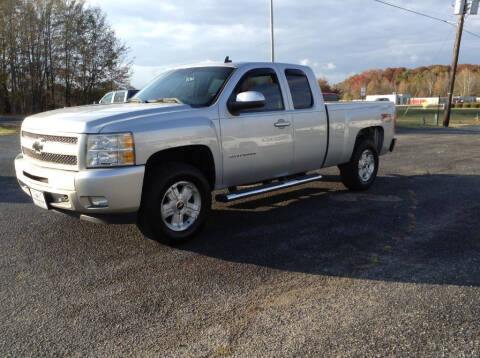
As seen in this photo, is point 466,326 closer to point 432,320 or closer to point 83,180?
point 432,320

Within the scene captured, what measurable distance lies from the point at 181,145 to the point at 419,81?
18445 centimetres

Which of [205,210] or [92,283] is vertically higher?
[205,210]

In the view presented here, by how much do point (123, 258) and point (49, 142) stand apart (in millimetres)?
1414

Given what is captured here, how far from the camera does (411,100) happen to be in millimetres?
146000

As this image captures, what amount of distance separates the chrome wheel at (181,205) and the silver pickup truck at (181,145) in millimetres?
11

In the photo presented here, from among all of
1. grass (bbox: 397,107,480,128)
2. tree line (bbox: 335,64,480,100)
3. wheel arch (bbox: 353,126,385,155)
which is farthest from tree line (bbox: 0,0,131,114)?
tree line (bbox: 335,64,480,100)

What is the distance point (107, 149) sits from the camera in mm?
4078

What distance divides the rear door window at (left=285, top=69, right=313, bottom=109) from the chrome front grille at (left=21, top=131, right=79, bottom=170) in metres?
3.11

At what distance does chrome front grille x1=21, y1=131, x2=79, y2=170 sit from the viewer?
13.6 feet

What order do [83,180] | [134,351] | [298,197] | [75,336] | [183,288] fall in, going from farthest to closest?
[298,197], [83,180], [183,288], [75,336], [134,351]

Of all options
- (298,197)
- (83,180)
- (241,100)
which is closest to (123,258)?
(83,180)

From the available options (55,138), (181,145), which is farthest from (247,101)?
(55,138)

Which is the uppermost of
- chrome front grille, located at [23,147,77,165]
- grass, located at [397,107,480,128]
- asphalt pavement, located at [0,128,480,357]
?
chrome front grille, located at [23,147,77,165]

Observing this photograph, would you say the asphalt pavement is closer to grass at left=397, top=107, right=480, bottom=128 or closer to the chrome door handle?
the chrome door handle
